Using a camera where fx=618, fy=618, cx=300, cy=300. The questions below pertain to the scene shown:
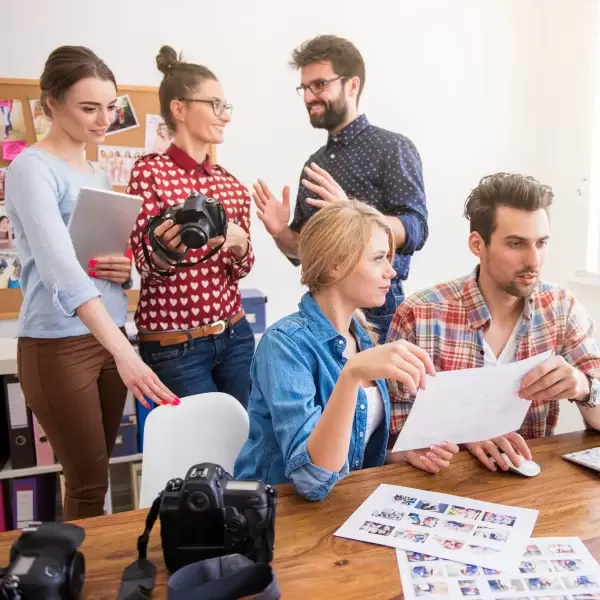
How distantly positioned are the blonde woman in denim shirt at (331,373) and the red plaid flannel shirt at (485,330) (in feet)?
0.51

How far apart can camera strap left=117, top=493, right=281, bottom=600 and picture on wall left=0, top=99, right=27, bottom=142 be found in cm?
204

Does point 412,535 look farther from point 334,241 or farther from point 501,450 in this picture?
point 334,241

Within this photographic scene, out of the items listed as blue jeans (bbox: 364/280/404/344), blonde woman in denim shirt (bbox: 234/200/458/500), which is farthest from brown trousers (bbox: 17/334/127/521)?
blue jeans (bbox: 364/280/404/344)

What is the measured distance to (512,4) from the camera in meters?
3.03

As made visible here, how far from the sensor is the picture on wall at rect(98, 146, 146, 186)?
2.55m

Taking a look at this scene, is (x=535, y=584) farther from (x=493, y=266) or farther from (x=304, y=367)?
(x=493, y=266)

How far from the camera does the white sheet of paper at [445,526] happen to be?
915mm

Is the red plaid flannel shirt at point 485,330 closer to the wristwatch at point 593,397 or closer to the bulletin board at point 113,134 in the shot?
the wristwatch at point 593,397

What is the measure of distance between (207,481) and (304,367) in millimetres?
410

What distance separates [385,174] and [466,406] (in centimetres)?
93

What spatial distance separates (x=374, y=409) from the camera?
1341 mm

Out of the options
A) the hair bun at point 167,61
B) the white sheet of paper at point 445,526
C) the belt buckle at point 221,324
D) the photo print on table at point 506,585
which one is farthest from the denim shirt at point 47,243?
the photo print on table at point 506,585

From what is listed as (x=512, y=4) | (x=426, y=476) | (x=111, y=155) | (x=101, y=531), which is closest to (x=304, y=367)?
(x=426, y=476)

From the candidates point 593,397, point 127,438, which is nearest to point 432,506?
point 593,397
